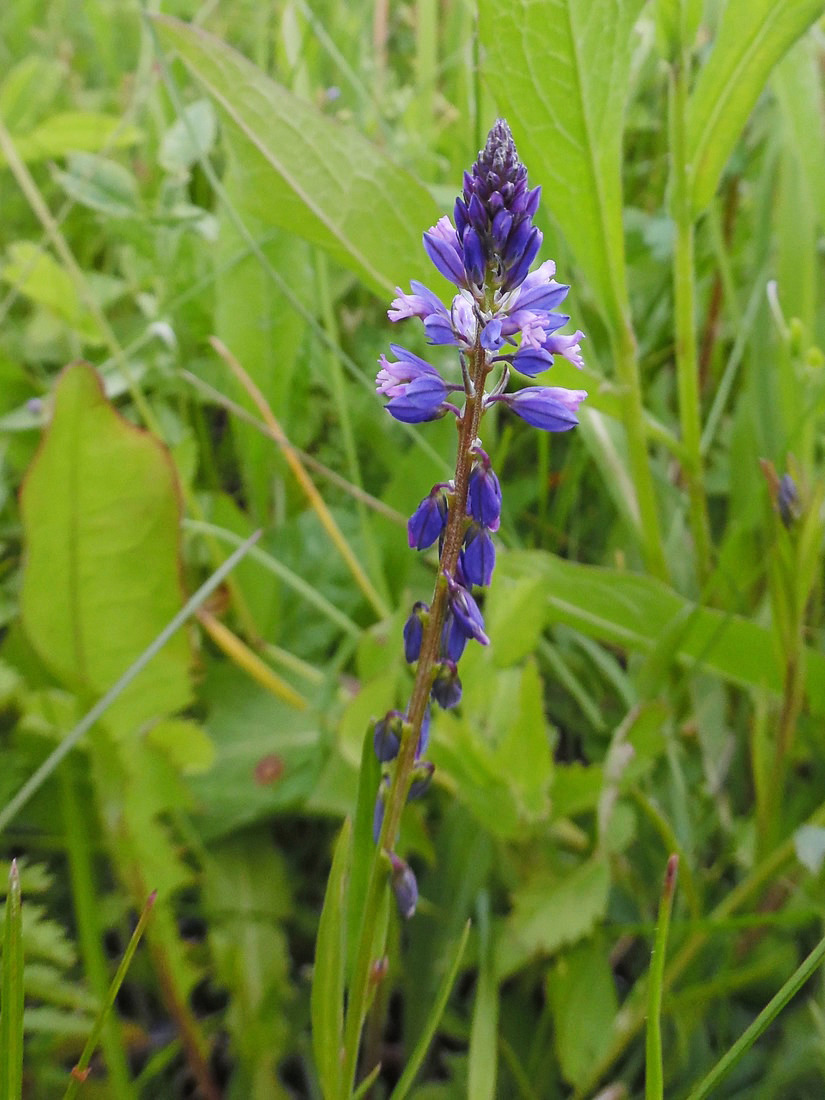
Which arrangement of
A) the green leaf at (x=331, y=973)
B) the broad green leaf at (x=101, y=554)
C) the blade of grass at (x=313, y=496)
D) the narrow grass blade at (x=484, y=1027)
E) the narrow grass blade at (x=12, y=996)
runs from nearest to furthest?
the narrow grass blade at (x=12, y=996) < the green leaf at (x=331, y=973) < the narrow grass blade at (x=484, y=1027) < the broad green leaf at (x=101, y=554) < the blade of grass at (x=313, y=496)

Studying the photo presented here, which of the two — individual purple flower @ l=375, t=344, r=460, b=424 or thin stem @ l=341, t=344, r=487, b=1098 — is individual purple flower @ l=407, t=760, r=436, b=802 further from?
individual purple flower @ l=375, t=344, r=460, b=424

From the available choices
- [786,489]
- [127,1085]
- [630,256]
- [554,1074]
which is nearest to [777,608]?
[786,489]

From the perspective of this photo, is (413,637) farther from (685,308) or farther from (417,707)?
(685,308)

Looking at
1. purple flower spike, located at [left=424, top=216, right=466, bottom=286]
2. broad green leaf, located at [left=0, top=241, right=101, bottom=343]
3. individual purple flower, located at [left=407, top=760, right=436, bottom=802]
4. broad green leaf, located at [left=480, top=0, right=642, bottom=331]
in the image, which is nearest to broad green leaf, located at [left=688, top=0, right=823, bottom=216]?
broad green leaf, located at [left=480, top=0, right=642, bottom=331]

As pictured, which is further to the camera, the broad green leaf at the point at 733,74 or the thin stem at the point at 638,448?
the thin stem at the point at 638,448

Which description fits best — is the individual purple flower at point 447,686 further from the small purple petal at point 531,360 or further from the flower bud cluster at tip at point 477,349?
the small purple petal at point 531,360

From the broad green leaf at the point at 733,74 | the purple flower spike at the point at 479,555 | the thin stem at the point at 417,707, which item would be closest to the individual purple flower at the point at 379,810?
the thin stem at the point at 417,707

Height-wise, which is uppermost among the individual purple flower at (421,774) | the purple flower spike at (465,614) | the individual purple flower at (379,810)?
the purple flower spike at (465,614)
